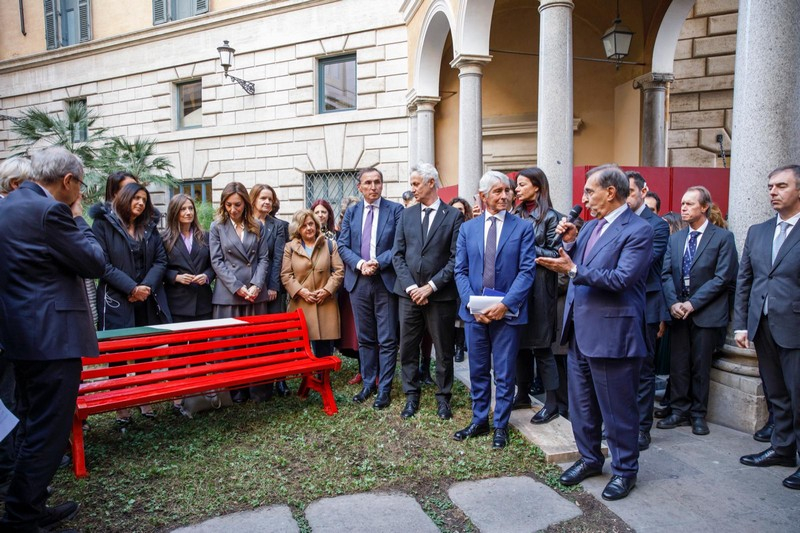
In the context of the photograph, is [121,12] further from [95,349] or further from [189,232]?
[95,349]

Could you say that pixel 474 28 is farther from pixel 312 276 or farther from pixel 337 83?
pixel 337 83

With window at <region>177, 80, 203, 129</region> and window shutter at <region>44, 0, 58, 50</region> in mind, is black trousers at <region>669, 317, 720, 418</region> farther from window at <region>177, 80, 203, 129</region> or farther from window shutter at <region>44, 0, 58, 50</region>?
window shutter at <region>44, 0, 58, 50</region>

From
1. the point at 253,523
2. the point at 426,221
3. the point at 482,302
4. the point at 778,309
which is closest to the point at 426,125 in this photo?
the point at 426,221

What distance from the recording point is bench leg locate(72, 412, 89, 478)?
3.57 m

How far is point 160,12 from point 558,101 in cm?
1459

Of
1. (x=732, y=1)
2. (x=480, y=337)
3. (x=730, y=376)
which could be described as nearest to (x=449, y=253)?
(x=480, y=337)

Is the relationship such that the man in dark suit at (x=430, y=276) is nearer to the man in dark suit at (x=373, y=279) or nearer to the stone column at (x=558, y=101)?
the man in dark suit at (x=373, y=279)

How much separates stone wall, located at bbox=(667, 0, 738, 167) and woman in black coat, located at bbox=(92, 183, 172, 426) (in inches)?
386

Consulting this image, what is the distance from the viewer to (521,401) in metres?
4.70

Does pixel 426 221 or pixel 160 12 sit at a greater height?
pixel 160 12

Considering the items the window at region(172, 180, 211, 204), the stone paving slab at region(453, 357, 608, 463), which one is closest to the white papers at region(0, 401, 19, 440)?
the stone paving slab at region(453, 357, 608, 463)

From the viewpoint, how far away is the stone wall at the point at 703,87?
34.2 feet

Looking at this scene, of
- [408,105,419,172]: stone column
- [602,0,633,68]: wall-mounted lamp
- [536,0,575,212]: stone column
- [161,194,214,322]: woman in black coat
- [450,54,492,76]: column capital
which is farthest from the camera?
[408,105,419,172]: stone column

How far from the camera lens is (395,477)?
351 cm
